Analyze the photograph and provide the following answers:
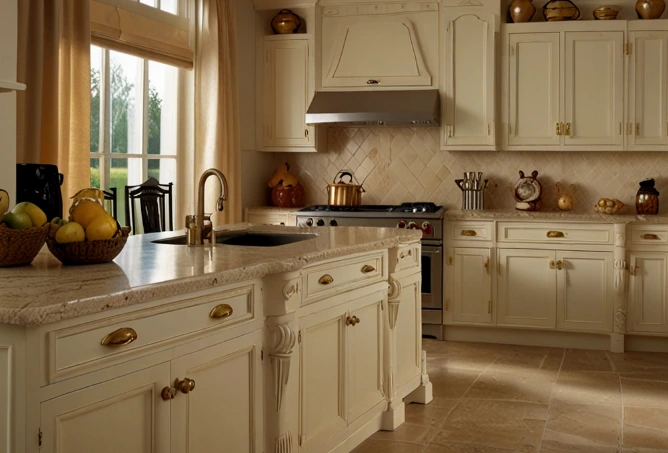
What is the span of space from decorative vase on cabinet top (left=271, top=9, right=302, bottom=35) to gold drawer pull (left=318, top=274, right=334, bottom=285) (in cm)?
362

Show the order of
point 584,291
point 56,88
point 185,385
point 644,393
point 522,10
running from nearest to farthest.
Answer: point 185,385 < point 56,88 < point 644,393 < point 584,291 < point 522,10

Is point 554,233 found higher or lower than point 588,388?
higher

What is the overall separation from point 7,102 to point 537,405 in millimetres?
2848

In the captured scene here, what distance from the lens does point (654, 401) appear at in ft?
13.3

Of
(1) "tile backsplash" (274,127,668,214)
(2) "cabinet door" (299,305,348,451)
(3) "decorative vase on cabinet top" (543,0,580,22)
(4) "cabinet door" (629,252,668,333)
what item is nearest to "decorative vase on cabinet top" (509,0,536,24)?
(3) "decorative vase on cabinet top" (543,0,580,22)

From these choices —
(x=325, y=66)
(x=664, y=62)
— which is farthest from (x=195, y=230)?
(x=664, y=62)

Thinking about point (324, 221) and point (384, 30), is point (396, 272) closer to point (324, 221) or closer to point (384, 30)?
point (324, 221)

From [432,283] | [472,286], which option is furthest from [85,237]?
[472,286]

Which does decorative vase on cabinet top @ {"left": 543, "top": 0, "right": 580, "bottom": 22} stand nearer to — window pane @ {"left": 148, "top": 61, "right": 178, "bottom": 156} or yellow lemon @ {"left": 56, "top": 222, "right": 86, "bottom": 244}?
window pane @ {"left": 148, "top": 61, "right": 178, "bottom": 156}

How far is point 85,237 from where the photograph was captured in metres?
2.24

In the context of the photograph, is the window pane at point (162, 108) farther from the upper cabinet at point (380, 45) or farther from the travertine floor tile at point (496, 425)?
the travertine floor tile at point (496, 425)

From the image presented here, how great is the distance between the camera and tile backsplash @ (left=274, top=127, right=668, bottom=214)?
578 cm

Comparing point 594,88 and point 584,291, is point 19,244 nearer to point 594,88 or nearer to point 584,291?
point 584,291

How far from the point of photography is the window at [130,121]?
450cm
